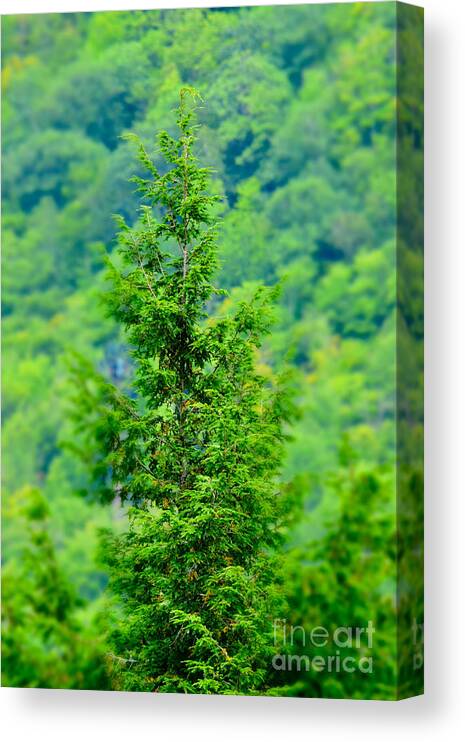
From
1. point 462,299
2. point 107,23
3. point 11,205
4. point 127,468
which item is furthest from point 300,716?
point 107,23

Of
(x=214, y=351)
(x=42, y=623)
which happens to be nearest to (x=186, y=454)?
(x=214, y=351)

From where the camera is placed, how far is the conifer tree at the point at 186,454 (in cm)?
1050

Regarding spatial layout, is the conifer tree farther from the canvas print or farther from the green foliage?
the green foliage

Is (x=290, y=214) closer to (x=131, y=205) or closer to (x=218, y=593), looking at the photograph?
(x=131, y=205)

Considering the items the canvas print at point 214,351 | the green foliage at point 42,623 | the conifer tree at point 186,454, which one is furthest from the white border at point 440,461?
the green foliage at point 42,623

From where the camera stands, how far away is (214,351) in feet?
34.8

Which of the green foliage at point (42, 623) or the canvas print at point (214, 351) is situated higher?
the canvas print at point (214, 351)

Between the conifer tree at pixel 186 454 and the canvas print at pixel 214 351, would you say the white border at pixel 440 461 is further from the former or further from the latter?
the conifer tree at pixel 186 454

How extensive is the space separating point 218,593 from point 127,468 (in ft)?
3.01

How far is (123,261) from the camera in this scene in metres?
10.8

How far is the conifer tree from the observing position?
10.5m

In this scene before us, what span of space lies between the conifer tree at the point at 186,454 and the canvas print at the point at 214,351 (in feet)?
0.04

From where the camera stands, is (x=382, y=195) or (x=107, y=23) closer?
(x=382, y=195)

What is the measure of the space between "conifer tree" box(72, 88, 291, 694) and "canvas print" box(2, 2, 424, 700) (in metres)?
0.01
